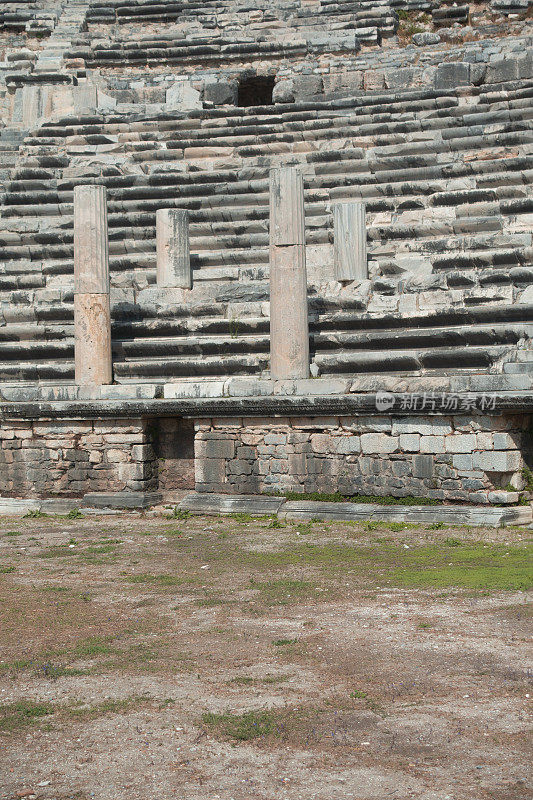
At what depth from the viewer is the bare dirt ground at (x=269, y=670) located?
477 cm

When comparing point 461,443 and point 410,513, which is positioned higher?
point 461,443

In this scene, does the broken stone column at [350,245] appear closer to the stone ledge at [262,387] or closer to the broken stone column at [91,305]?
the stone ledge at [262,387]

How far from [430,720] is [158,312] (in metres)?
10.3

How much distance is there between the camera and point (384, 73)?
21094 millimetres

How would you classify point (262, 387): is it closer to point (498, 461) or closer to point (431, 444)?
point (431, 444)

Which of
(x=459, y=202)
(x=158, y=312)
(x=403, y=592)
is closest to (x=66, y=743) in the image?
(x=403, y=592)

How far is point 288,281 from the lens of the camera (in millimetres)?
12695

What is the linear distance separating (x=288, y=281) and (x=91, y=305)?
2759 mm

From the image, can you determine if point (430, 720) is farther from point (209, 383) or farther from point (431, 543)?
point (209, 383)

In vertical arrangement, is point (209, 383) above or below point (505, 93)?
below

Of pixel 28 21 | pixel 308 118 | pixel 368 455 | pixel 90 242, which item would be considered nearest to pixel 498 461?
pixel 368 455

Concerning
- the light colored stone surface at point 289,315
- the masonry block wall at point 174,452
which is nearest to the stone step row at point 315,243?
the light colored stone surface at point 289,315

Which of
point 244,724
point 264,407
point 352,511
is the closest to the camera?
point 244,724

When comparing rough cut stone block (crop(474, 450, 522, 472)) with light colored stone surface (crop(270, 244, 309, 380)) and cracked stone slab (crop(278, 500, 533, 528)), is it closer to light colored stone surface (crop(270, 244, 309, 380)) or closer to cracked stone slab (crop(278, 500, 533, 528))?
cracked stone slab (crop(278, 500, 533, 528))
